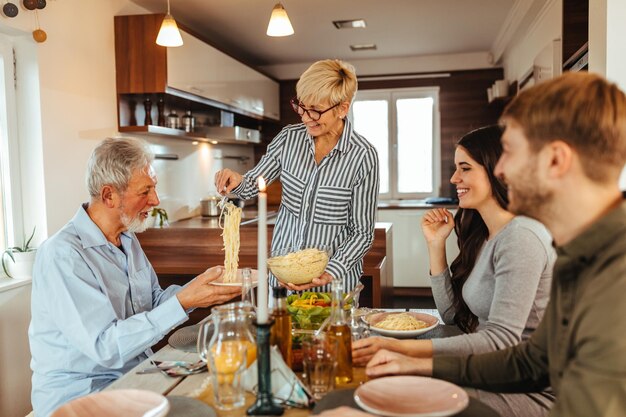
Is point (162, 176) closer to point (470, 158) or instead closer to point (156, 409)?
point (470, 158)

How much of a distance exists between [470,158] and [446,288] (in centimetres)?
51

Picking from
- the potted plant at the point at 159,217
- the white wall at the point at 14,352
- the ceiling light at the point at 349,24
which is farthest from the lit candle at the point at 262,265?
the ceiling light at the point at 349,24

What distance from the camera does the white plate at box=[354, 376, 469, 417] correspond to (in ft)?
3.81

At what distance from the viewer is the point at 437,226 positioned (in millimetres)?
2291

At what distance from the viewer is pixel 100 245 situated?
1.95 m

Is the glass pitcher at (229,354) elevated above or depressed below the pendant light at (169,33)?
below

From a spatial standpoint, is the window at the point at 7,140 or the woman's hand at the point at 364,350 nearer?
the woman's hand at the point at 364,350

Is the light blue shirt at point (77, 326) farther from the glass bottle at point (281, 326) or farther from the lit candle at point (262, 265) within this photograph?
the lit candle at point (262, 265)

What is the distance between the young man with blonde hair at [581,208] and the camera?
3.07 ft

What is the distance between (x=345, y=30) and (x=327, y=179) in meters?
3.59

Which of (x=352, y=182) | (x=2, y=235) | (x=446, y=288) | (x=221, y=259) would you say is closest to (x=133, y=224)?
(x=352, y=182)

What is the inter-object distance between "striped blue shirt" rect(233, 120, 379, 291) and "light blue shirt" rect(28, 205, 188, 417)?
2.62 ft

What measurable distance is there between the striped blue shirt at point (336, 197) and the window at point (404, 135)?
4.94m

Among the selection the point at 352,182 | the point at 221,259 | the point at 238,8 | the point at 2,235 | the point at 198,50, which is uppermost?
the point at 238,8
